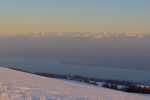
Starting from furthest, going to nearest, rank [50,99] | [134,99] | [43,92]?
[134,99] < [43,92] < [50,99]

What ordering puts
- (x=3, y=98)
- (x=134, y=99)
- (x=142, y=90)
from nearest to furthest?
(x=3, y=98)
(x=134, y=99)
(x=142, y=90)

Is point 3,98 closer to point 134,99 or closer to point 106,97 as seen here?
point 106,97

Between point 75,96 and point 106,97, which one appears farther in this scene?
point 106,97

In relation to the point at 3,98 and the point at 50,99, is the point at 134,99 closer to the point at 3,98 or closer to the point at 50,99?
the point at 50,99

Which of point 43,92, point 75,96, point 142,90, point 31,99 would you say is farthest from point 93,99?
point 142,90

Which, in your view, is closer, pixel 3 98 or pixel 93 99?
pixel 3 98

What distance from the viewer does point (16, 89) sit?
17.6 m

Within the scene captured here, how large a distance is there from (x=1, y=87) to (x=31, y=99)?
1983 millimetres

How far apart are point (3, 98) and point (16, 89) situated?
2226 millimetres

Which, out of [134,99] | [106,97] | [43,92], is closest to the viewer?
[43,92]

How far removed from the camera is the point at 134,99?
21.4 metres

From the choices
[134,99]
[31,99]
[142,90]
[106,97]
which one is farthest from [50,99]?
[142,90]

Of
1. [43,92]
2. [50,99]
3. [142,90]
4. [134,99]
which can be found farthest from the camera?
[142,90]

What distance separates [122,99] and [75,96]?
3.06 meters
